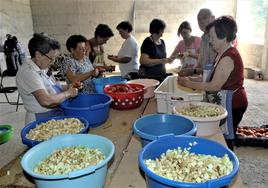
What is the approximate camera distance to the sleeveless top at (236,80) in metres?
1.66

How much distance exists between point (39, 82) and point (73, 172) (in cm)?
89

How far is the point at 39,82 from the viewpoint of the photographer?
1578mm

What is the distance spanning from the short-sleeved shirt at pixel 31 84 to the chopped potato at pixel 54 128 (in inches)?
10.5

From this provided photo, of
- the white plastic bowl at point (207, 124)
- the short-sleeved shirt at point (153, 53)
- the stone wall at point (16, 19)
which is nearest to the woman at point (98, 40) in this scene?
the short-sleeved shirt at point (153, 53)

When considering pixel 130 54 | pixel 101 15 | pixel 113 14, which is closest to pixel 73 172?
pixel 130 54

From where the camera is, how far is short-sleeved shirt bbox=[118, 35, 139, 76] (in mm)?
3176

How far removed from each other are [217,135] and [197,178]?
0.65 meters

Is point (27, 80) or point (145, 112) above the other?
point (27, 80)

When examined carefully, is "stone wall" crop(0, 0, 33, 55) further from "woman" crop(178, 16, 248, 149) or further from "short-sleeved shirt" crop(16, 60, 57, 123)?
"woman" crop(178, 16, 248, 149)

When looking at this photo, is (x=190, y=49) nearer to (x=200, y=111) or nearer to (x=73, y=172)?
(x=200, y=111)

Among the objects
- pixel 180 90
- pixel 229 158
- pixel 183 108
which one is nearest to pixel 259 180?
pixel 180 90

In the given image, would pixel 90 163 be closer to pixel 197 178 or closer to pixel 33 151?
pixel 33 151

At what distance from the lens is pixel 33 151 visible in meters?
1.05

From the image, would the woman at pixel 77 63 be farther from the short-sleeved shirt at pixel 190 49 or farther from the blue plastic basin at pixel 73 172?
the short-sleeved shirt at pixel 190 49
